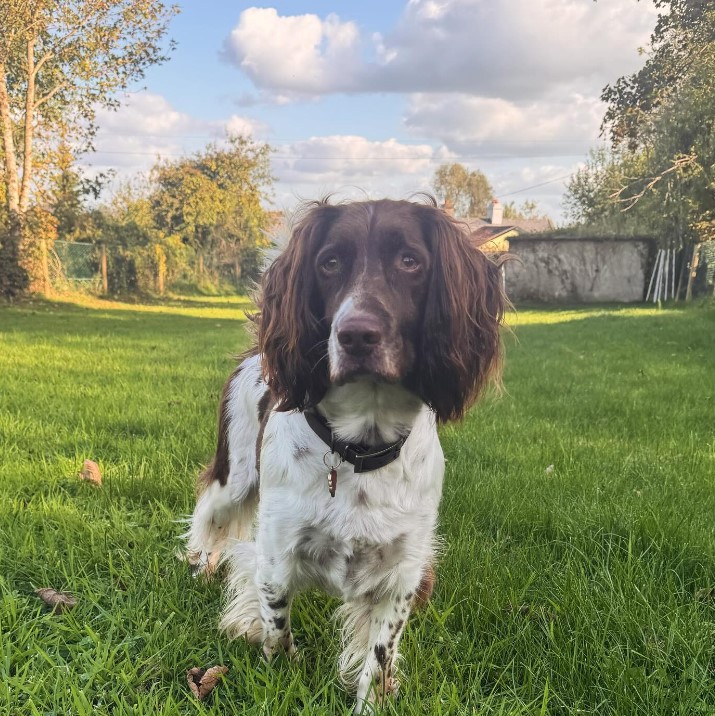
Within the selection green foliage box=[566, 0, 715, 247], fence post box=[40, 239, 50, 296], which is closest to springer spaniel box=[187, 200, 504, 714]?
green foliage box=[566, 0, 715, 247]

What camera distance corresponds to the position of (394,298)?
198 centimetres

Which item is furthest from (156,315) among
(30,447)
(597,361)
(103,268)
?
(30,447)

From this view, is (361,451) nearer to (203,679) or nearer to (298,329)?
(298,329)

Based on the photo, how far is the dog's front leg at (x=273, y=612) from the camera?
85.4 inches

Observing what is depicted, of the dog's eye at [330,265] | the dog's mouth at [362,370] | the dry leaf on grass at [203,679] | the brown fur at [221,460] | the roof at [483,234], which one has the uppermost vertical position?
the roof at [483,234]

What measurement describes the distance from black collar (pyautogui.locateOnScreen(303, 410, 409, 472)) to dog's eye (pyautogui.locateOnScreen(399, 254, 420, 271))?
1.88 feet

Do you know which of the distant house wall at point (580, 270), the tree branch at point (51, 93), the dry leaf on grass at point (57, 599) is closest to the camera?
the dry leaf on grass at point (57, 599)

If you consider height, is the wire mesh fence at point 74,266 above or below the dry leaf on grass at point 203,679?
above

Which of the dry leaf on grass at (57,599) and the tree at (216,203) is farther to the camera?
the tree at (216,203)

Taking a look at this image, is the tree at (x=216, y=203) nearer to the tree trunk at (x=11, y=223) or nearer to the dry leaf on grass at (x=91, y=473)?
the tree trunk at (x=11, y=223)

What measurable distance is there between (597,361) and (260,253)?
21.6 ft

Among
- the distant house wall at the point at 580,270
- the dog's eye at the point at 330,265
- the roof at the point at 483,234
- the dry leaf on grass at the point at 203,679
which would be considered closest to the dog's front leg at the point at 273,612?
the dry leaf on grass at the point at 203,679

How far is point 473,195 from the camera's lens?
2490 inches

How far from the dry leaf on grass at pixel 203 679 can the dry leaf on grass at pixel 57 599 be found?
601 mm
